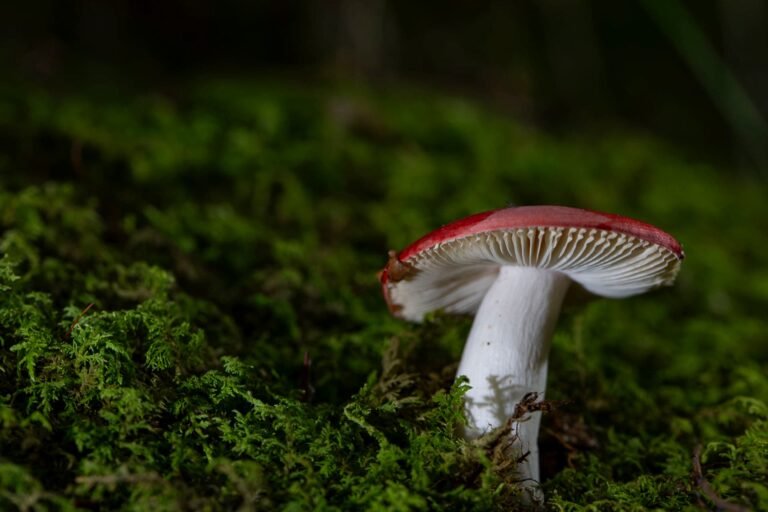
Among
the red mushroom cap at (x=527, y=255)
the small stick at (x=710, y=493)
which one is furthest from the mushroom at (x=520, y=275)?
the small stick at (x=710, y=493)

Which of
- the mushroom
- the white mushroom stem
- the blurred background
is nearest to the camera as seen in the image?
the mushroom

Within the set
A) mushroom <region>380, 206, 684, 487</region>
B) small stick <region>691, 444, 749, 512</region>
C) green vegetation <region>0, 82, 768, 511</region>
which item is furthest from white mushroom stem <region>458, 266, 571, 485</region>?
small stick <region>691, 444, 749, 512</region>

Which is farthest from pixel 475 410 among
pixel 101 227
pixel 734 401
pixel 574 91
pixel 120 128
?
pixel 574 91

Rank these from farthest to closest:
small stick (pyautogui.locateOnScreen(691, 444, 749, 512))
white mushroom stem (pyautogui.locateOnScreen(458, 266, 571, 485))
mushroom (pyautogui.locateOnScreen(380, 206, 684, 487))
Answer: white mushroom stem (pyautogui.locateOnScreen(458, 266, 571, 485)), mushroom (pyautogui.locateOnScreen(380, 206, 684, 487)), small stick (pyautogui.locateOnScreen(691, 444, 749, 512))

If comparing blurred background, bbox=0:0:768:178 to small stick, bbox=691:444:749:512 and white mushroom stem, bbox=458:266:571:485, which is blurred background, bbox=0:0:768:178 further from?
small stick, bbox=691:444:749:512

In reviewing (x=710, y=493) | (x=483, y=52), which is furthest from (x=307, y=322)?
(x=483, y=52)

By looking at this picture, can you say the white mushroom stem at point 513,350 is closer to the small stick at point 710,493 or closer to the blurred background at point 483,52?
the small stick at point 710,493

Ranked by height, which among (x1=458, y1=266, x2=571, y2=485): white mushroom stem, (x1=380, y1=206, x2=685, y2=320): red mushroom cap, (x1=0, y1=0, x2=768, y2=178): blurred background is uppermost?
(x1=0, y1=0, x2=768, y2=178): blurred background
